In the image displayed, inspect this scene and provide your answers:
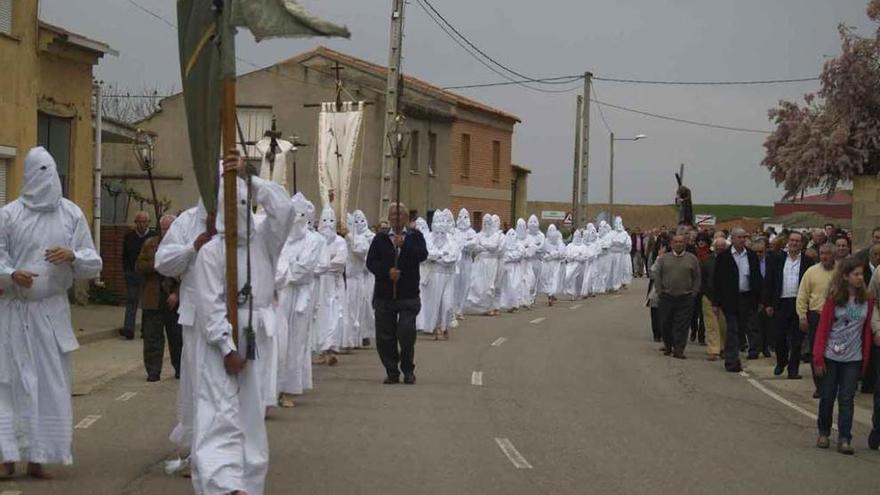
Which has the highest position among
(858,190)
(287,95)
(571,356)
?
(287,95)

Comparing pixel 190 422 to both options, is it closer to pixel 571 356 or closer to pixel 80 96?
pixel 571 356

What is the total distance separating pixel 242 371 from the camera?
8.16 meters

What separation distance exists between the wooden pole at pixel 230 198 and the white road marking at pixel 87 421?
451 centimetres

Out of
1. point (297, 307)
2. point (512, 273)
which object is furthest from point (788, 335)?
point (512, 273)

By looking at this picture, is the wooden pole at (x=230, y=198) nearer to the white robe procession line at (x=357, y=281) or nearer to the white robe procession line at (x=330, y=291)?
the white robe procession line at (x=330, y=291)

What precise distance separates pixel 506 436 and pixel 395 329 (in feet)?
12.5

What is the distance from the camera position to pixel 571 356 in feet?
65.2

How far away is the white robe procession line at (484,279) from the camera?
96.0 ft

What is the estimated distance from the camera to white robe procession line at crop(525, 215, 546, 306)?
32375 millimetres

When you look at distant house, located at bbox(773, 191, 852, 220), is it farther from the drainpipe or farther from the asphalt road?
the asphalt road

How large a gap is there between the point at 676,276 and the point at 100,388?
9389mm

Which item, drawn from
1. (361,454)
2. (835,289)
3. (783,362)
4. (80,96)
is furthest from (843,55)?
(361,454)

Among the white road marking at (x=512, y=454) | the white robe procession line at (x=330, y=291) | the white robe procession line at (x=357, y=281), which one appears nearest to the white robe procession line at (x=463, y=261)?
the white robe procession line at (x=357, y=281)

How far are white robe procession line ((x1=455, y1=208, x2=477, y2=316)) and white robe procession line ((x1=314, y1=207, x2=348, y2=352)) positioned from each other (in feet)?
27.6
